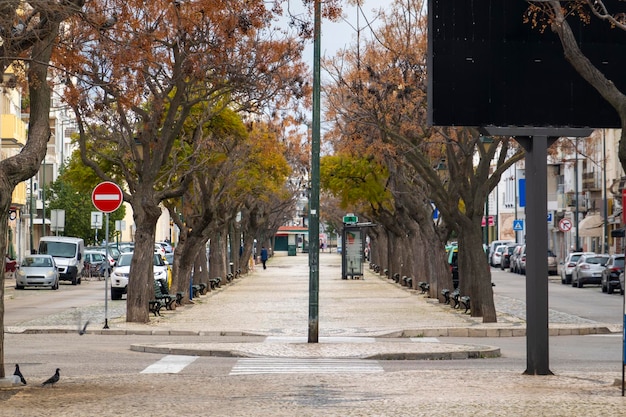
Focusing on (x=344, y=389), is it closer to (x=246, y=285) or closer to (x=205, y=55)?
(x=205, y=55)

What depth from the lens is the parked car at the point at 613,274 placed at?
172 feet

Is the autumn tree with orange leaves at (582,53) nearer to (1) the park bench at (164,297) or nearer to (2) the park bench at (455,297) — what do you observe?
(1) the park bench at (164,297)

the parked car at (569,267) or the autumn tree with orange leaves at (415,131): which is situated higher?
the autumn tree with orange leaves at (415,131)

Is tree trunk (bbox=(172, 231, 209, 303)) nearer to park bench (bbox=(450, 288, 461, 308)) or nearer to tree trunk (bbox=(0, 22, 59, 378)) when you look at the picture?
park bench (bbox=(450, 288, 461, 308))

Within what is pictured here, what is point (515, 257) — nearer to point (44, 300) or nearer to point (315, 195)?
point (44, 300)

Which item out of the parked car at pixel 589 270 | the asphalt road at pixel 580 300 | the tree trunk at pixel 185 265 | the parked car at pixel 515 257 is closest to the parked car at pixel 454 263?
the asphalt road at pixel 580 300

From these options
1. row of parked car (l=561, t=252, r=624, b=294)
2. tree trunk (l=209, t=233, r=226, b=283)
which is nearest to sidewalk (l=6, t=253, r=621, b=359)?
row of parked car (l=561, t=252, r=624, b=294)

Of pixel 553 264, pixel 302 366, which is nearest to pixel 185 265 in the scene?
pixel 302 366

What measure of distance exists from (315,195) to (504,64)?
744 centimetres

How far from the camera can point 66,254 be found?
213 ft

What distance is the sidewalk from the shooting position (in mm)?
22812

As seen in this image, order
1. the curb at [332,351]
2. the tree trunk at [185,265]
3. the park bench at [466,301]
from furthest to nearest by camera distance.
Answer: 1. the tree trunk at [185,265]
2. the park bench at [466,301]
3. the curb at [332,351]

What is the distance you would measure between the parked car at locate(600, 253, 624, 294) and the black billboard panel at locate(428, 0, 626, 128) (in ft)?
117

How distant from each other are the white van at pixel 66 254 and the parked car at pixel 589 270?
23302 mm
